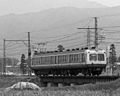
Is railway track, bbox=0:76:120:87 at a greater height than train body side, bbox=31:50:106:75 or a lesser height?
lesser

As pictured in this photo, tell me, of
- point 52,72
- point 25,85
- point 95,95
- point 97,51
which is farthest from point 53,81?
point 95,95

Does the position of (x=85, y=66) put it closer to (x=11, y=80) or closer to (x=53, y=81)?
(x=53, y=81)

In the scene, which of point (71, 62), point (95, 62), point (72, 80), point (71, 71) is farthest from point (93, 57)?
point (71, 71)

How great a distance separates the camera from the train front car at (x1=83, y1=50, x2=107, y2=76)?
184ft

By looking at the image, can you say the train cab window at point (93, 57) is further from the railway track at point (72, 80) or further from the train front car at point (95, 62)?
the railway track at point (72, 80)

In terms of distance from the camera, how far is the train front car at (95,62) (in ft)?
184

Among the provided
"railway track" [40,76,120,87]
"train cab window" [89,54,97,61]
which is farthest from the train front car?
"railway track" [40,76,120,87]

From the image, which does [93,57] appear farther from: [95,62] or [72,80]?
[72,80]

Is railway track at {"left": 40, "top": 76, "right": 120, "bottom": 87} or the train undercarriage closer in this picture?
railway track at {"left": 40, "top": 76, "right": 120, "bottom": 87}

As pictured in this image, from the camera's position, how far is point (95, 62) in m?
57.2

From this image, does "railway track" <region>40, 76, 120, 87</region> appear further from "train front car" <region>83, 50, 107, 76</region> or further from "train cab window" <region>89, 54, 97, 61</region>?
"train cab window" <region>89, 54, 97, 61</region>

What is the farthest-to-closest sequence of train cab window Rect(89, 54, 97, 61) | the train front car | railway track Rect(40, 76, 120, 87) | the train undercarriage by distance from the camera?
train cab window Rect(89, 54, 97, 61)
the train undercarriage
the train front car
railway track Rect(40, 76, 120, 87)

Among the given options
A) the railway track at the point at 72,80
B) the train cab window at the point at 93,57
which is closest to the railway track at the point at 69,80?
the railway track at the point at 72,80

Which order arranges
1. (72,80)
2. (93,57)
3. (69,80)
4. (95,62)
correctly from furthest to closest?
(69,80)
(72,80)
(93,57)
(95,62)
